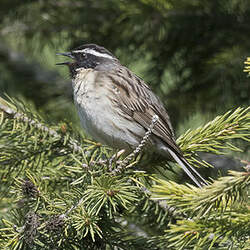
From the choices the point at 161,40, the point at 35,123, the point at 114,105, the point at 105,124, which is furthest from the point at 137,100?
the point at 35,123

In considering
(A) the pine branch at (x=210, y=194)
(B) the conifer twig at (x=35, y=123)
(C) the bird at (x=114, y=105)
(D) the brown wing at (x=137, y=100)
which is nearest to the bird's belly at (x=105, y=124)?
(C) the bird at (x=114, y=105)

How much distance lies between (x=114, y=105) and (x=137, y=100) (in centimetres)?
25

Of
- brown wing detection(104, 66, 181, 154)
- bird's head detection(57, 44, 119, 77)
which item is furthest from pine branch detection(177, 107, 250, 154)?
bird's head detection(57, 44, 119, 77)

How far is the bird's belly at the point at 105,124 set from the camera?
3795 mm

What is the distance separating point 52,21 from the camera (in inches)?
182

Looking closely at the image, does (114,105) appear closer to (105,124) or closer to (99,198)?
(105,124)

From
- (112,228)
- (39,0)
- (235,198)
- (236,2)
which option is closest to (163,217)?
(112,228)

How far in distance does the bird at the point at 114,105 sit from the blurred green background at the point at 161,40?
43cm

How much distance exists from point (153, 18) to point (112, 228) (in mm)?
2173

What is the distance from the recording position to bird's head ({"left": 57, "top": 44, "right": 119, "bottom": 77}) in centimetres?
420

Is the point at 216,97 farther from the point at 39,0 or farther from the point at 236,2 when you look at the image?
the point at 39,0

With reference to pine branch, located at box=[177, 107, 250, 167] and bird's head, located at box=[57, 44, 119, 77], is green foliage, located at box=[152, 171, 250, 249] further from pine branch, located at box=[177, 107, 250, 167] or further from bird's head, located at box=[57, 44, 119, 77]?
bird's head, located at box=[57, 44, 119, 77]

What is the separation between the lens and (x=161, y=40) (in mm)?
4535

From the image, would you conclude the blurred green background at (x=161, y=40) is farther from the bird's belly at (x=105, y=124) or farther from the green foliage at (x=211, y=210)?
the green foliage at (x=211, y=210)
